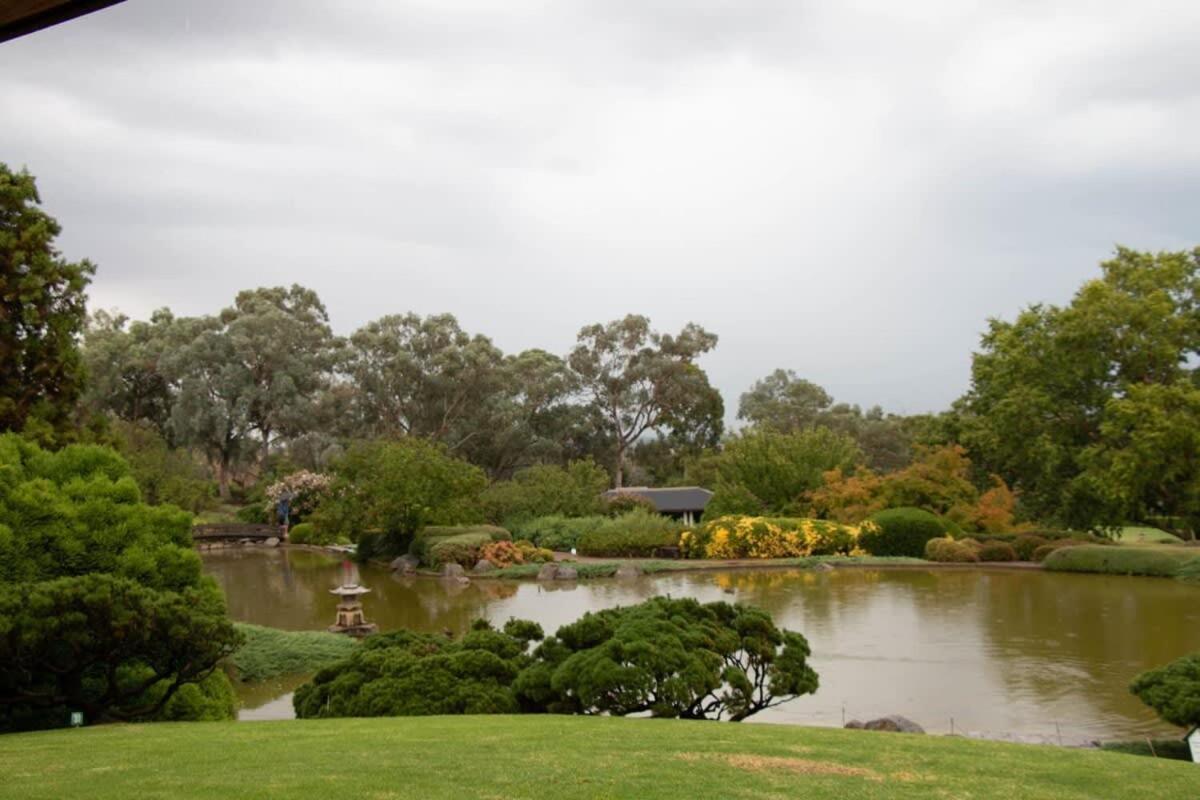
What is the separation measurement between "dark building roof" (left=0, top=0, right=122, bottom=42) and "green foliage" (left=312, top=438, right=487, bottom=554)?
25.9 metres

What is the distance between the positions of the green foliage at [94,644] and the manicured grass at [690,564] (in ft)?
53.8

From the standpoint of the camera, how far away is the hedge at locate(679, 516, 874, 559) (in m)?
26.9

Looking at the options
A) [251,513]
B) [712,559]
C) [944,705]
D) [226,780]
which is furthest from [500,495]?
[226,780]

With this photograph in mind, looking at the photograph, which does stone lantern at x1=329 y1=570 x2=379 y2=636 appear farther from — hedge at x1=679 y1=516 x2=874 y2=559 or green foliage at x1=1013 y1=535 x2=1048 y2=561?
green foliage at x1=1013 y1=535 x2=1048 y2=561

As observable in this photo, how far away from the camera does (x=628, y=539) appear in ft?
93.7

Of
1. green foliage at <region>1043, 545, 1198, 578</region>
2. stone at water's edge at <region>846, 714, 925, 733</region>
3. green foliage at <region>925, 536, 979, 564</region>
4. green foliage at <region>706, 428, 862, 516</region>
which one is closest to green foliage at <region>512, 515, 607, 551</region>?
green foliage at <region>706, 428, 862, 516</region>

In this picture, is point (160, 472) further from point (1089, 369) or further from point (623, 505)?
point (1089, 369)

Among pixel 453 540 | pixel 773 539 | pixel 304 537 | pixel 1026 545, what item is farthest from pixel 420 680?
pixel 304 537

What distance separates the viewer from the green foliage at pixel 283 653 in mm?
12305

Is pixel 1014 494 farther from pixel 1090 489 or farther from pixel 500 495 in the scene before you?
pixel 500 495

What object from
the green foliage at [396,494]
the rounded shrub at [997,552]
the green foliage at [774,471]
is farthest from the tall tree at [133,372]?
the rounded shrub at [997,552]

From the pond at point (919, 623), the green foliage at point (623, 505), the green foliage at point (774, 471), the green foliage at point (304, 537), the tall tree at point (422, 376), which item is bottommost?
the pond at point (919, 623)

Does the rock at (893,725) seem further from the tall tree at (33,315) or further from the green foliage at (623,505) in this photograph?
the green foliage at (623,505)

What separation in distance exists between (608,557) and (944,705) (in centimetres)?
1866
